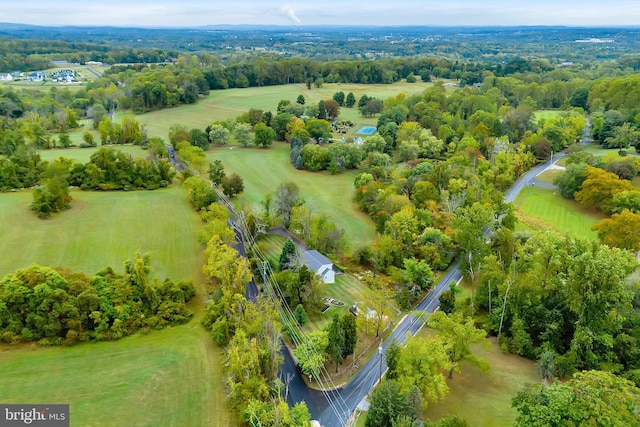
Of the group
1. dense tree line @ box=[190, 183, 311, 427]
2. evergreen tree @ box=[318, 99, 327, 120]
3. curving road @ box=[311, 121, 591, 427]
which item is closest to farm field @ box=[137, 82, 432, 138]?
evergreen tree @ box=[318, 99, 327, 120]

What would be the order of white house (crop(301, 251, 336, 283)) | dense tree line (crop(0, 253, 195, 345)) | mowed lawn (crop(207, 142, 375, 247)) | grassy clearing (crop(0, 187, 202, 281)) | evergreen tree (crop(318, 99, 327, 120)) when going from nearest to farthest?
dense tree line (crop(0, 253, 195, 345))
white house (crop(301, 251, 336, 283))
grassy clearing (crop(0, 187, 202, 281))
mowed lawn (crop(207, 142, 375, 247))
evergreen tree (crop(318, 99, 327, 120))

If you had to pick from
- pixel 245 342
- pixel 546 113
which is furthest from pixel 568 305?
pixel 546 113

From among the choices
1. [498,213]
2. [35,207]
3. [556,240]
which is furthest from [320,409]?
[35,207]

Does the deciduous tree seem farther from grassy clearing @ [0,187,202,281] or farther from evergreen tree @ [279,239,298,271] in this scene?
grassy clearing @ [0,187,202,281]

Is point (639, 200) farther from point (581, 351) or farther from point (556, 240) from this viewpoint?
point (581, 351)

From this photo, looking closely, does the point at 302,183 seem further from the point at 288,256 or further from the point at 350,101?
the point at 350,101

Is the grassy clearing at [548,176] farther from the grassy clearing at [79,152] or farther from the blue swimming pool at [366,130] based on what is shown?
the grassy clearing at [79,152]

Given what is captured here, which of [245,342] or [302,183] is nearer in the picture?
[245,342]
